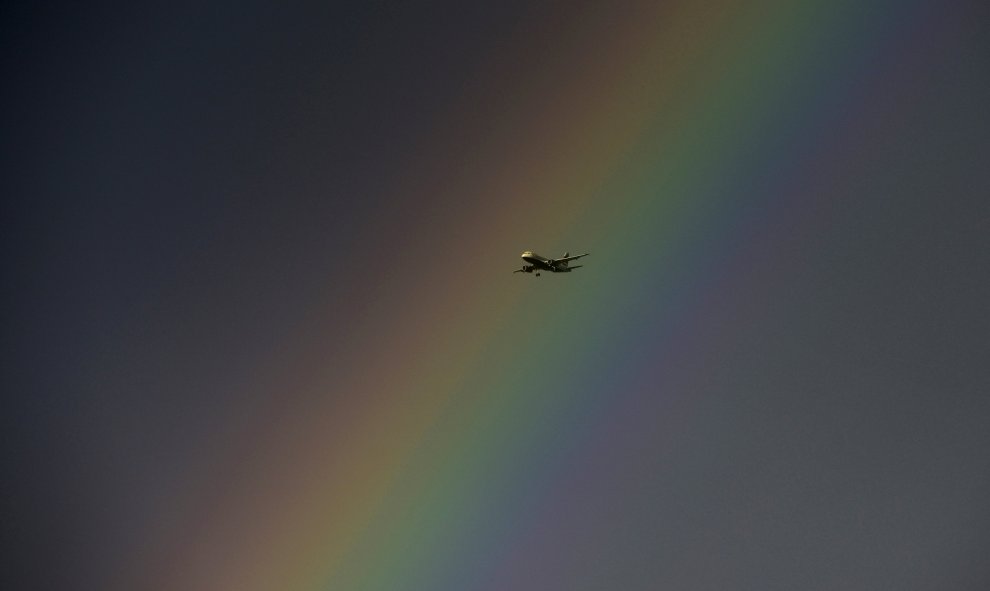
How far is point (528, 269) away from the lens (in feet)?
32.5
